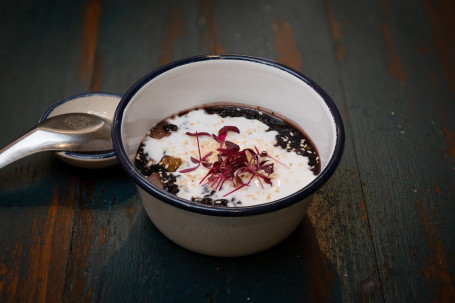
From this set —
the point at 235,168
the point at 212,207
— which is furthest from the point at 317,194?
the point at 212,207

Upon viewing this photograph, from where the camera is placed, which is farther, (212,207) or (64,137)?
(64,137)

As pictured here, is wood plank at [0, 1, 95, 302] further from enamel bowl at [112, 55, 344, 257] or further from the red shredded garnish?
the red shredded garnish

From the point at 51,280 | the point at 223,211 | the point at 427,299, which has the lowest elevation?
the point at 427,299

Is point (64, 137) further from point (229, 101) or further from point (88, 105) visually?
point (229, 101)

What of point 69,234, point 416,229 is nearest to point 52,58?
point 69,234

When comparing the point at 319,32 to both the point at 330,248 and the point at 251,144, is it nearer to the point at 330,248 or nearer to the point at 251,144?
Answer: the point at 251,144

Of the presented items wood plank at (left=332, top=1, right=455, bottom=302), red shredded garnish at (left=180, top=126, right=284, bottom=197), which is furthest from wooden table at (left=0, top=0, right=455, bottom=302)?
red shredded garnish at (left=180, top=126, right=284, bottom=197)
